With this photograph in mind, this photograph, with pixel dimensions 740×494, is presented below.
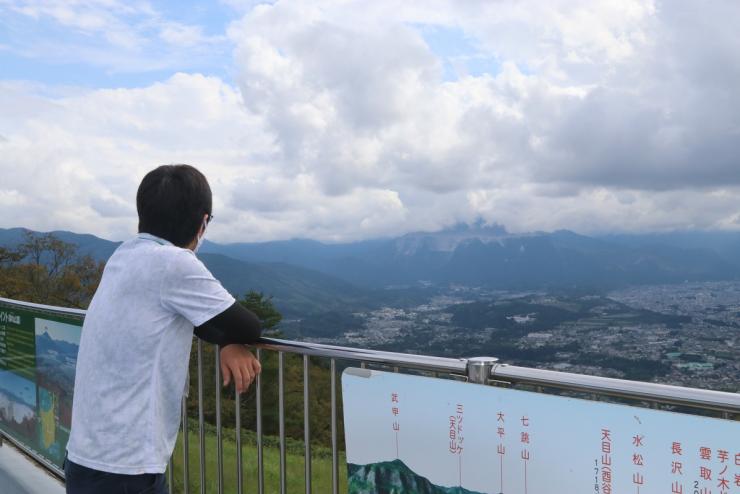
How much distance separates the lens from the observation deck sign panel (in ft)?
5.80

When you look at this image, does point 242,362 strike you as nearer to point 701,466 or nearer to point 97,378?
point 97,378

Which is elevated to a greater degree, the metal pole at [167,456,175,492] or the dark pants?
the dark pants

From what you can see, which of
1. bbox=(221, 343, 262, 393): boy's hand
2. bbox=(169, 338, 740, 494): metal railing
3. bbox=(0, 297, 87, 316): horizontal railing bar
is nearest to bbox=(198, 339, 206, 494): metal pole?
bbox=(169, 338, 740, 494): metal railing

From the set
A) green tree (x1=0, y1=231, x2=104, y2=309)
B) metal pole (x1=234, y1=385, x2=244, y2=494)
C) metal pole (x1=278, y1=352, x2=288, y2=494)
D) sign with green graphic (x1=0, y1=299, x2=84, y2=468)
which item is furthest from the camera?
green tree (x1=0, y1=231, x2=104, y2=309)

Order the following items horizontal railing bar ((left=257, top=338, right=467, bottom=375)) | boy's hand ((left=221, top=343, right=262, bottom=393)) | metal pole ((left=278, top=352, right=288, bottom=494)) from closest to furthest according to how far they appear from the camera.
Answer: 1. horizontal railing bar ((left=257, top=338, right=467, bottom=375))
2. boy's hand ((left=221, top=343, right=262, bottom=393))
3. metal pole ((left=278, top=352, right=288, bottom=494))

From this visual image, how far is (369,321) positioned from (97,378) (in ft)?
260

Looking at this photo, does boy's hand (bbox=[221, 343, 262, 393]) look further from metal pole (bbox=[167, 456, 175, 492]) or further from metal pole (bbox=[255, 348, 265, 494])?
metal pole (bbox=[167, 456, 175, 492])

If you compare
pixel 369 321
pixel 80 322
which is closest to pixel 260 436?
pixel 80 322

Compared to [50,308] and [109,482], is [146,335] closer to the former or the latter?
[109,482]

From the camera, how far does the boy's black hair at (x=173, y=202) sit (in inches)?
86.8

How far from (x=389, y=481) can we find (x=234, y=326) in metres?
0.80

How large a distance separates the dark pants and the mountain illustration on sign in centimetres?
71

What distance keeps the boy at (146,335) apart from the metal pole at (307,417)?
0.52 meters

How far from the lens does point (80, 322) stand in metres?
4.06
